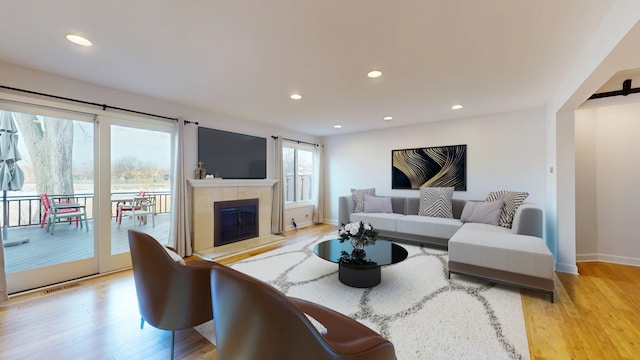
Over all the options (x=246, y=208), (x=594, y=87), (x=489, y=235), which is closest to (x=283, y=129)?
(x=246, y=208)

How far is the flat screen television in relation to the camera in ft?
14.3

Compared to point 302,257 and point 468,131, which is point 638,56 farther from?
point 302,257

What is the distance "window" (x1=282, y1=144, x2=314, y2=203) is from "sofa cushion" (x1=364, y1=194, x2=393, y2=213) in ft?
6.22

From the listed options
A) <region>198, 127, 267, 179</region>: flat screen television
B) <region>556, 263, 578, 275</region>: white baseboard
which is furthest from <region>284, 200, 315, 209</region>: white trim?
<region>556, 263, 578, 275</region>: white baseboard

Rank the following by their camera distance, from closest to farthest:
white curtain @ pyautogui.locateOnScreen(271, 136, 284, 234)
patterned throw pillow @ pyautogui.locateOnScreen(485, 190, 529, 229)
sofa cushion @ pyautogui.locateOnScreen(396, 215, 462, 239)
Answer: patterned throw pillow @ pyautogui.locateOnScreen(485, 190, 529, 229), sofa cushion @ pyautogui.locateOnScreen(396, 215, 462, 239), white curtain @ pyautogui.locateOnScreen(271, 136, 284, 234)

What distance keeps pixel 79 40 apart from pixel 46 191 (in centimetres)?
191

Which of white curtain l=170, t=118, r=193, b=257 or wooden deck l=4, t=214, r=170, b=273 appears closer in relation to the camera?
wooden deck l=4, t=214, r=170, b=273

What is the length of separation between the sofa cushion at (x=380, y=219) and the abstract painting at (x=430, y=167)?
924mm

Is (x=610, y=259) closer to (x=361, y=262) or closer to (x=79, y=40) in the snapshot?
(x=361, y=262)

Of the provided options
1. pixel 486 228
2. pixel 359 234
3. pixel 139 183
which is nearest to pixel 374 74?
pixel 359 234

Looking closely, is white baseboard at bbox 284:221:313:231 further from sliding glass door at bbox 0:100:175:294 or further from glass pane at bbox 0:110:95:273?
glass pane at bbox 0:110:95:273

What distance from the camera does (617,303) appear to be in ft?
7.82

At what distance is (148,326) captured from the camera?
6.89ft

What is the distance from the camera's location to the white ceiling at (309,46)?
5.58ft
